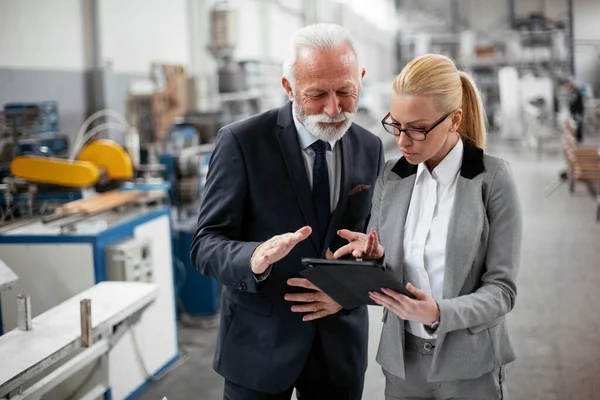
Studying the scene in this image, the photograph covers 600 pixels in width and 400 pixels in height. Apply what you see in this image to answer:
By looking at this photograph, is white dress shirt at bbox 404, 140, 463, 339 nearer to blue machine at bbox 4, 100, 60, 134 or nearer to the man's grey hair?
the man's grey hair

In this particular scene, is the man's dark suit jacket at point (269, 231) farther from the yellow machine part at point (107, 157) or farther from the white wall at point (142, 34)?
the white wall at point (142, 34)

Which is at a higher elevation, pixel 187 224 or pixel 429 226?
pixel 429 226

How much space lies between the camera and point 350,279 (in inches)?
55.4

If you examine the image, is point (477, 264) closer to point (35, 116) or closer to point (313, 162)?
point (313, 162)

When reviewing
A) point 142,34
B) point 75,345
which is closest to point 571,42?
point 142,34

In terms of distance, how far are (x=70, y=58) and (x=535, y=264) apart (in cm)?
423

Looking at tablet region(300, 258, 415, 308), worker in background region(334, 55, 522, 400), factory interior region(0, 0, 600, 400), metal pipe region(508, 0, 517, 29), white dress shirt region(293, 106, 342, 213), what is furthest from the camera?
metal pipe region(508, 0, 517, 29)

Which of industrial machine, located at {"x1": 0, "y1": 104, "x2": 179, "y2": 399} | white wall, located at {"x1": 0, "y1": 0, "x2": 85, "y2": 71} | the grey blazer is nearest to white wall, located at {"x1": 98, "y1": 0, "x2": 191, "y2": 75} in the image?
white wall, located at {"x1": 0, "y1": 0, "x2": 85, "y2": 71}

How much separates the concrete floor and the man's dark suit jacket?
195 cm

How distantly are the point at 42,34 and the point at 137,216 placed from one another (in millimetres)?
2007

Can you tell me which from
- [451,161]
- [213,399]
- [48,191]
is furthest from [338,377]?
[48,191]

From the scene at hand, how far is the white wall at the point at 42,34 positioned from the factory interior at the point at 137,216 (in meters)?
0.01

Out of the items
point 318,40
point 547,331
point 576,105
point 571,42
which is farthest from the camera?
point 571,42

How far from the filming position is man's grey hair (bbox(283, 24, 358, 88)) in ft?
5.38
